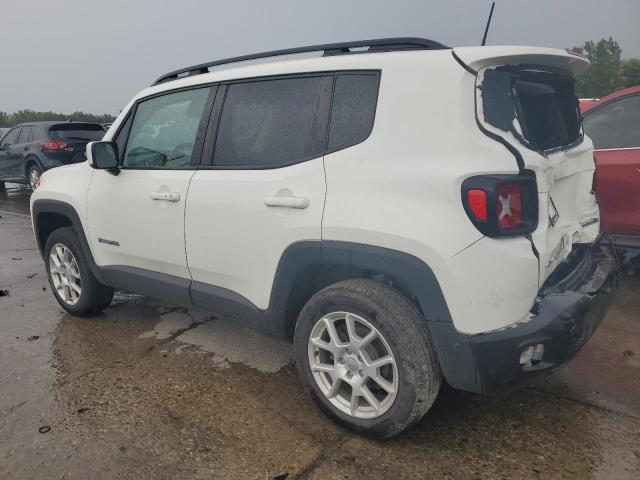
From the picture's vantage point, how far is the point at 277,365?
3.29 metres

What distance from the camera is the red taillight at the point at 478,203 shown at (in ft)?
6.68

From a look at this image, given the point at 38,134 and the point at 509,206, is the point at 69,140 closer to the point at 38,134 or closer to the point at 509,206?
the point at 38,134

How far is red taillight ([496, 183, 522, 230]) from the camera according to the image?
6.72ft

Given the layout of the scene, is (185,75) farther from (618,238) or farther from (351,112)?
(618,238)

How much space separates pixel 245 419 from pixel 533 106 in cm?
211

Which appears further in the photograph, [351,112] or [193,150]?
[193,150]

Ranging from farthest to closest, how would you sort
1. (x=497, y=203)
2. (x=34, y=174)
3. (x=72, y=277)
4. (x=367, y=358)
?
(x=34, y=174), (x=72, y=277), (x=367, y=358), (x=497, y=203)

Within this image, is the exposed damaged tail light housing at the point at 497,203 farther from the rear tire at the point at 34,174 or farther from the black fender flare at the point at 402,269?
the rear tire at the point at 34,174

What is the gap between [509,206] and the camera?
2.08 meters

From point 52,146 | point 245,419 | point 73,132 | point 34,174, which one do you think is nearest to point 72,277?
point 245,419

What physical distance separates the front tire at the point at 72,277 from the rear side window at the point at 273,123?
68.0 inches

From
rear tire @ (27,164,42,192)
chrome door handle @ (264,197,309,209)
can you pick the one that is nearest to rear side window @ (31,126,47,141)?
rear tire @ (27,164,42,192)

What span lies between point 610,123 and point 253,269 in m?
3.56

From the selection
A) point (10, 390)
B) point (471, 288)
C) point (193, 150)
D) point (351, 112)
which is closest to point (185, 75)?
point (193, 150)
